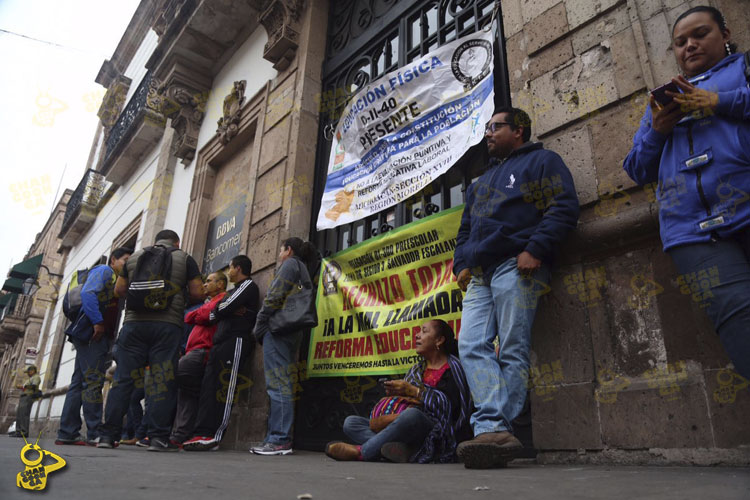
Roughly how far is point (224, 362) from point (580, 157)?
3.30m

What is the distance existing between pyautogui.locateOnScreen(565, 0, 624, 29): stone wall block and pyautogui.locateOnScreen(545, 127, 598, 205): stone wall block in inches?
28.3

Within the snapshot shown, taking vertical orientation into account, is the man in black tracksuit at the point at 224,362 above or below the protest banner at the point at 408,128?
below

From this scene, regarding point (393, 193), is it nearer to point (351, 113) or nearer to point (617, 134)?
point (351, 113)

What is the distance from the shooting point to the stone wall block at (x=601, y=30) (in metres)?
2.78

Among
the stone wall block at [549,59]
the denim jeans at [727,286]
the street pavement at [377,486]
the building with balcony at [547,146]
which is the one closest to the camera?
the street pavement at [377,486]

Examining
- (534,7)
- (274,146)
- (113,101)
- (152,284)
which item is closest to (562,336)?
(534,7)

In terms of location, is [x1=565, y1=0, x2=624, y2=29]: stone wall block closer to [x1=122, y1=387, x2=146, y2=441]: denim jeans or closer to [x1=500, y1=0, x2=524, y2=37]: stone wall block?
[x1=500, y1=0, x2=524, y2=37]: stone wall block

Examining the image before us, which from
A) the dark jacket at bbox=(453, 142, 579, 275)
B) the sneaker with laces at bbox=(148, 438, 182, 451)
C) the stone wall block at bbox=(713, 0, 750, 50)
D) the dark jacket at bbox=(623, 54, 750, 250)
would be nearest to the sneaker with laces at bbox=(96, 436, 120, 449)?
the sneaker with laces at bbox=(148, 438, 182, 451)

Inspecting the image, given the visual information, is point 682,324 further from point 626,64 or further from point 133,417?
point 133,417

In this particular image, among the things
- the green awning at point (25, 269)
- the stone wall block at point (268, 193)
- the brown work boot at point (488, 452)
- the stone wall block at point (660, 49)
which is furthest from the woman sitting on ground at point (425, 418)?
the green awning at point (25, 269)

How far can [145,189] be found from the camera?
10609mm

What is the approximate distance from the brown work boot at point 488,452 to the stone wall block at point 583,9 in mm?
2474

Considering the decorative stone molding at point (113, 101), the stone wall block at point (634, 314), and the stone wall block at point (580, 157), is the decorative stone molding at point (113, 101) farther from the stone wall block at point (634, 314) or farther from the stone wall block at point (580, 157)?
the stone wall block at point (634, 314)

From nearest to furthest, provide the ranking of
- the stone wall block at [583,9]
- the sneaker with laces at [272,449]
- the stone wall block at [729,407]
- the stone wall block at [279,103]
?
the stone wall block at [729,407]
the stone wall block at [583,9]
the sneaker with laces at [272,449]
the stone wall block at [279,103]
